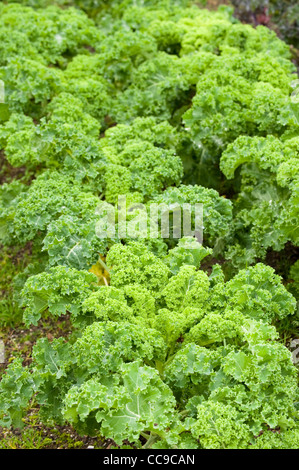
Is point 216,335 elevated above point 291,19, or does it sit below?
below

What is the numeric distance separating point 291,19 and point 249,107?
9.33 ft

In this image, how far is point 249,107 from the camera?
6363 mm

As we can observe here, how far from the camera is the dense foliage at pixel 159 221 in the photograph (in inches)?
159

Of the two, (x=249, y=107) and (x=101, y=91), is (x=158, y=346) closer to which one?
(x=249, y=107)

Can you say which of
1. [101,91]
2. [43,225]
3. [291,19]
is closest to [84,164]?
[43,225]

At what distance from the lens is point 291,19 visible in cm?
855

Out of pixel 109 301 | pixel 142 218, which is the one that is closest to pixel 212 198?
pixel 142 218

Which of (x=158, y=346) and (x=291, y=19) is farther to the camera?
(x=291, y=19)

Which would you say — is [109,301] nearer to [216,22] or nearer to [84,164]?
[84,164]

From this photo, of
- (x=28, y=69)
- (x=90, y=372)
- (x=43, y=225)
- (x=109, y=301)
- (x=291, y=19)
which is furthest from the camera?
(x=291, y=19)

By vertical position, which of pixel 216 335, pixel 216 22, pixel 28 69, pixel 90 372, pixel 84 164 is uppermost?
pixel 216 22

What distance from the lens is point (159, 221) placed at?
534 centimetres

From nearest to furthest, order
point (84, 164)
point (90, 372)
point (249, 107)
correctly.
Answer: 1. point (90, 372)
2. point (84, 164)
3. point (249, 107)

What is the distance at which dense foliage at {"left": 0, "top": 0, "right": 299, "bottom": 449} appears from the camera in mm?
4035
